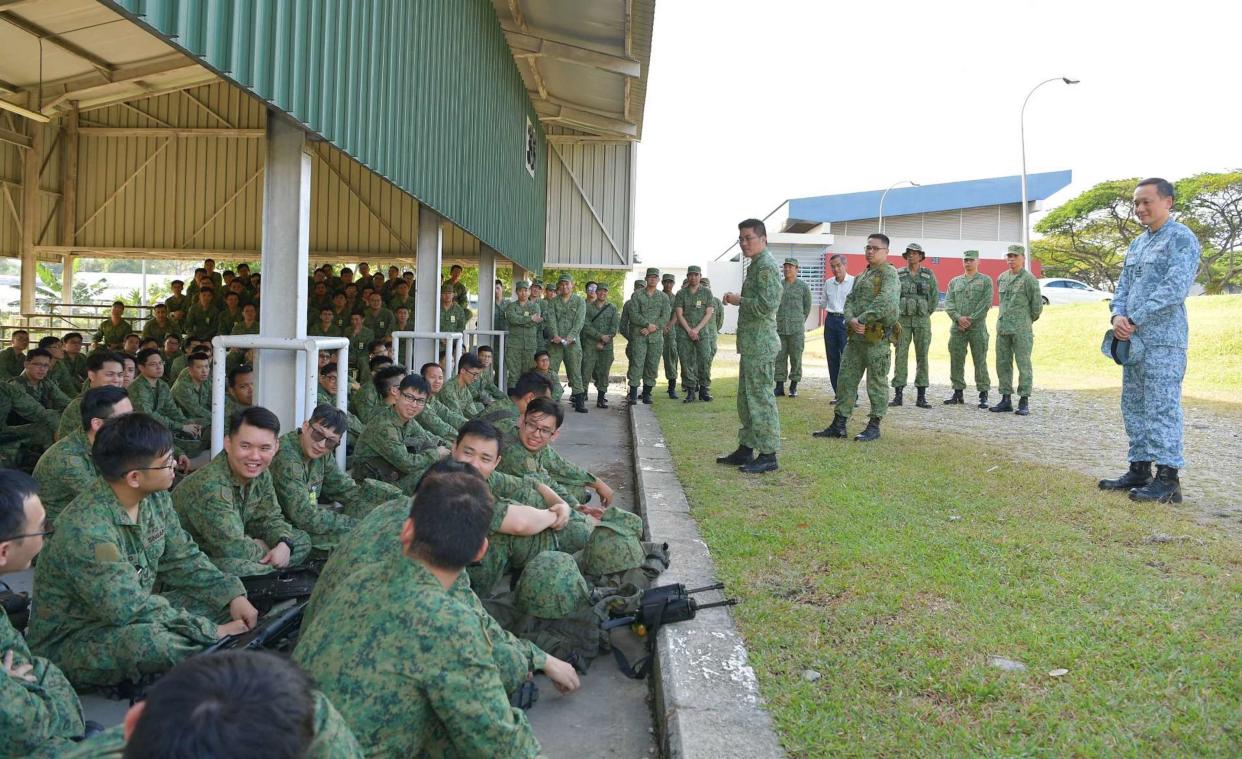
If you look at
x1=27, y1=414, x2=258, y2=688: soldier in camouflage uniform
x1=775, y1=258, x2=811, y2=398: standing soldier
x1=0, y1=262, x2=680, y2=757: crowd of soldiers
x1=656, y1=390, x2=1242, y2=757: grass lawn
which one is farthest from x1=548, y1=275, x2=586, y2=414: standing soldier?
x1=27, y1=414, x2=258, y2=688: soldier in camouflage uniform

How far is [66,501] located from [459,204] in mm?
5660

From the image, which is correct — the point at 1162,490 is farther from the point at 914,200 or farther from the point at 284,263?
the point at 914,200

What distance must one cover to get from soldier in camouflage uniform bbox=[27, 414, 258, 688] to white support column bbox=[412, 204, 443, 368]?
615 cm

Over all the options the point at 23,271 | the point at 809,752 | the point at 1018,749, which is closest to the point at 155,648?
the point at 809,752

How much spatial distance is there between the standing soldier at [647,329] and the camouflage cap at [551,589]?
9.06m

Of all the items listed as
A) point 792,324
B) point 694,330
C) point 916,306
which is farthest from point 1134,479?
point 694,330

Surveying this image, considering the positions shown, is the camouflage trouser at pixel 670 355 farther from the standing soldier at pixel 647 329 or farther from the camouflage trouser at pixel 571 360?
the camouflage trouser at pixel 571 360

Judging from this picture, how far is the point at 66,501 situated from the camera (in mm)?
4465

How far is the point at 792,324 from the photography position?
12.9m

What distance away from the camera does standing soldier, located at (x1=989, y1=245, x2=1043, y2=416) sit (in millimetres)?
10914

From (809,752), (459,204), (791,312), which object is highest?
(459,204)

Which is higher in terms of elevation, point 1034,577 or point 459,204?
point 459,204

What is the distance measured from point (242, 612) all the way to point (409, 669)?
1941 millimetres

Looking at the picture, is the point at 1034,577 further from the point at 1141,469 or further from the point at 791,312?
the point at 791,312
